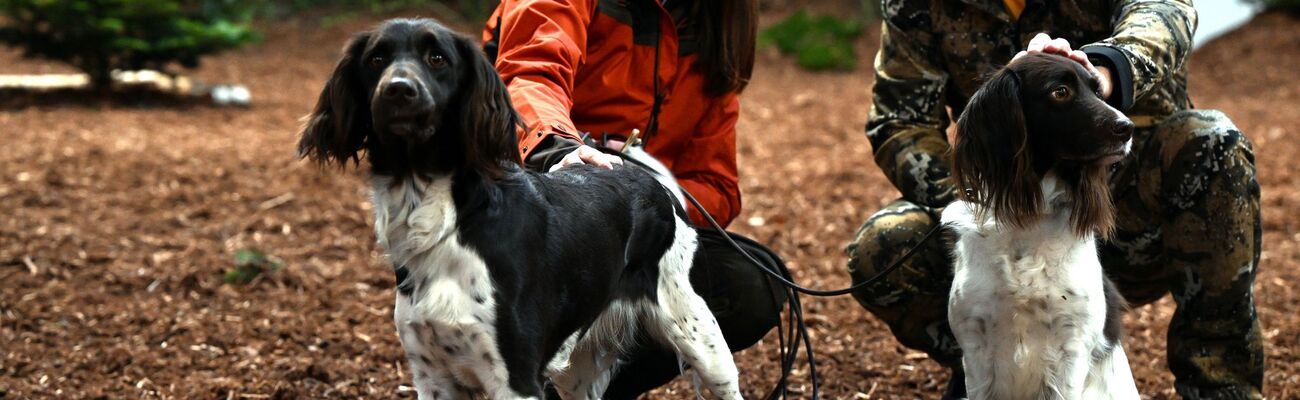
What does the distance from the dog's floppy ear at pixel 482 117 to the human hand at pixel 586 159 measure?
484 millimetres

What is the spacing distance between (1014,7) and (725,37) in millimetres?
785

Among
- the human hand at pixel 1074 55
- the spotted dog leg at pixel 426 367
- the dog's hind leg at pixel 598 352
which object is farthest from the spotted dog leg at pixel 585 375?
the human hand at pixel 1074 55

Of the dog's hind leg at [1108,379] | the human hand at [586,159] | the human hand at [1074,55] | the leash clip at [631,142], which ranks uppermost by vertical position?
the human hand at [1074,55]

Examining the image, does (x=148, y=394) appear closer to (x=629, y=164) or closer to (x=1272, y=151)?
(x=629, y=164)

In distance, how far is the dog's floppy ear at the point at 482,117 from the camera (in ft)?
8.20

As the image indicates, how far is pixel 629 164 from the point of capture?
3.20 m

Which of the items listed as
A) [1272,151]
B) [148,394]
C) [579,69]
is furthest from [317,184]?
[1272,151]

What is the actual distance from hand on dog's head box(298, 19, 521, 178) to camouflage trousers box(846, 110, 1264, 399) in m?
1.53

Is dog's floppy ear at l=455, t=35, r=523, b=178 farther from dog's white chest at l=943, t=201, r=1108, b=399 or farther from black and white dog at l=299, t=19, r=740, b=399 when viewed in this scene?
dog's white chest at l=943, t=201, r=1108, b=399

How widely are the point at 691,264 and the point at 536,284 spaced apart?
0.66 meters

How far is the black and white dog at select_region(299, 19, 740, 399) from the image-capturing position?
2.49m

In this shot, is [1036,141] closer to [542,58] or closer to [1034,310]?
[1034,310]

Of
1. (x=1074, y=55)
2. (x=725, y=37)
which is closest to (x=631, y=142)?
(x=725, y=37)

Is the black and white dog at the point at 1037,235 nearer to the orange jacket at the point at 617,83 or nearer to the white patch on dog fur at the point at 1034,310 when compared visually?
the white patch on dog fur at the point at 1034,310
